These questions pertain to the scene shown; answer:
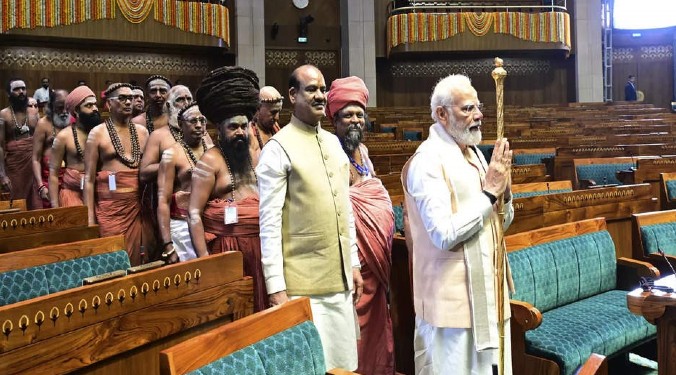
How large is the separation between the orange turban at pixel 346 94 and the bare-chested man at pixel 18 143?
169 inches

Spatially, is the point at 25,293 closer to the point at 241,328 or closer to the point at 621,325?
the point at 241,328

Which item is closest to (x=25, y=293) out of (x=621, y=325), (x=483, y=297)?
(x=483, y=297)

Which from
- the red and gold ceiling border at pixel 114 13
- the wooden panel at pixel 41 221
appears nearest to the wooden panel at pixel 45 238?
the wooden panel at pixel 41 221

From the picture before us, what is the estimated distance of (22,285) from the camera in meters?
2.59

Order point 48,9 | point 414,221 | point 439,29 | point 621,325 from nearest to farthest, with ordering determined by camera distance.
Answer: point 414,221
point 621,325
point 48,9
point 439,29

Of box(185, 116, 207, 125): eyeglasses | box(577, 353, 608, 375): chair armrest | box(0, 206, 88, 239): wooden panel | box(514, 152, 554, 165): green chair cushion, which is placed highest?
box(185, 116, 207, 125): eyeglasses

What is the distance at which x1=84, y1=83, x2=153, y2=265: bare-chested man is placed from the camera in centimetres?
427

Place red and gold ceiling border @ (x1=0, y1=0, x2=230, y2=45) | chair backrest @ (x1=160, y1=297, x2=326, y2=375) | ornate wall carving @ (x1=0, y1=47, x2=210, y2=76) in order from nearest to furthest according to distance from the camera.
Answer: chair backrest @ (x1=160, y1=297, x2=326, y2=375) → red and gold ceiling border @ (x1=0, y1=0, x2=230, y2=45) → ornate wall carving @ (x1=0, y1=47, x2=210, y2=76)

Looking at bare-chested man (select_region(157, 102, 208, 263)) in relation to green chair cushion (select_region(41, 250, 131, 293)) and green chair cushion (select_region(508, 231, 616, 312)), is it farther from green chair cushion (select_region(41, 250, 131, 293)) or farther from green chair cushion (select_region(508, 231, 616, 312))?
green chair cushion (select_region(508, 231, 616, 312))

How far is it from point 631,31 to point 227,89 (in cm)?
1874

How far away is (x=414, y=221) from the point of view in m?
2.60

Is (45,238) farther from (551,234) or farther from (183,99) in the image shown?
(551,234)

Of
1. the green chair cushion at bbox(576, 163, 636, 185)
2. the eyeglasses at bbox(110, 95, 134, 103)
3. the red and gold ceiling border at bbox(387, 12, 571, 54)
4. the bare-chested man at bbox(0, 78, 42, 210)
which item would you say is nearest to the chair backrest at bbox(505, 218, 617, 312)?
the eyeglasses at bbox(110, 95, 134, 103)

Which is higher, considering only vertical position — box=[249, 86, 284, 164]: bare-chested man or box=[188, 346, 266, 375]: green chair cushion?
box=[249, 86, 284, 164]: bare-chested man
